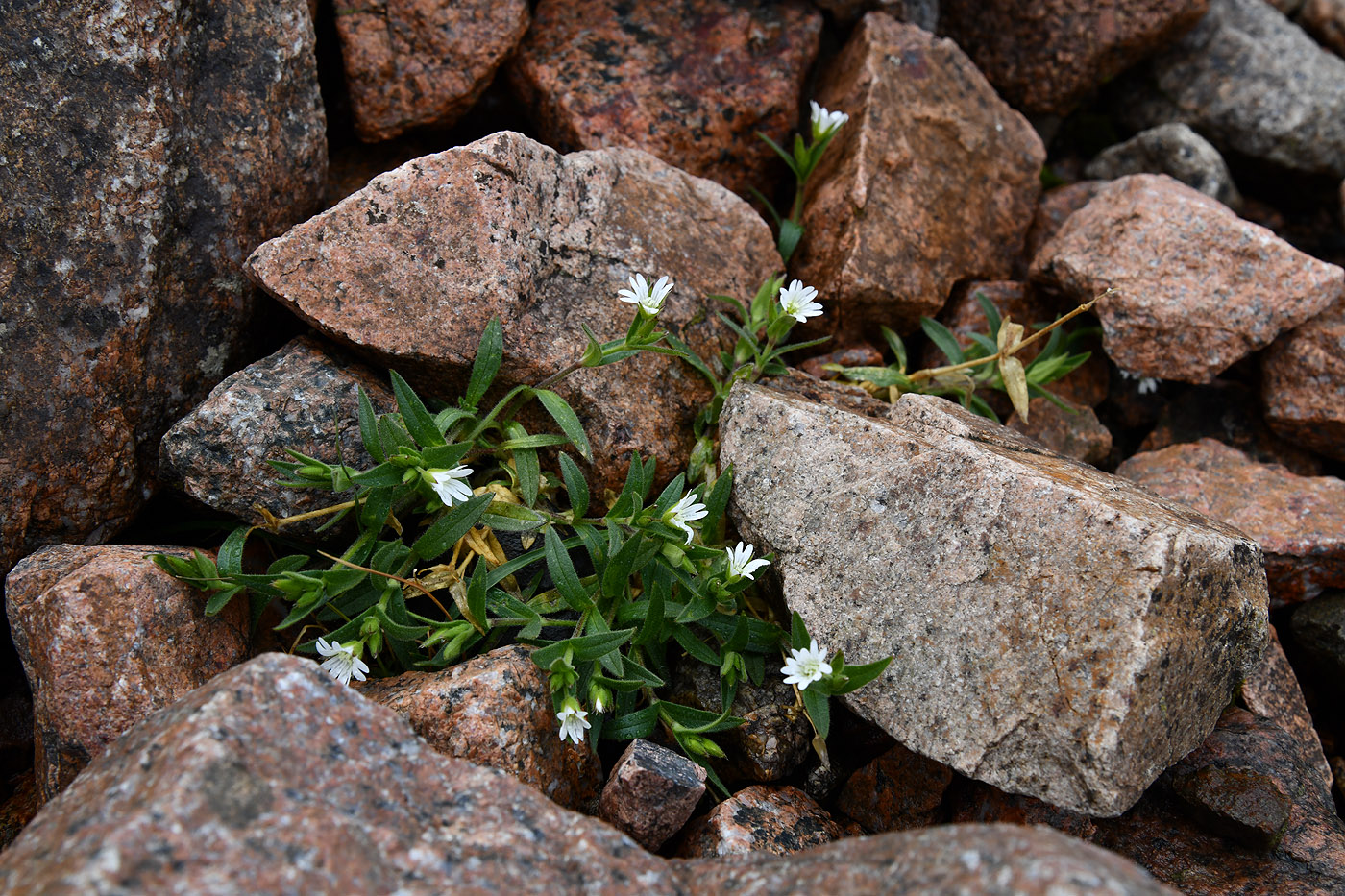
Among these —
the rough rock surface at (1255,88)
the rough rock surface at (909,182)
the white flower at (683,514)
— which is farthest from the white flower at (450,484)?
the rough rock surface at (1255,88)

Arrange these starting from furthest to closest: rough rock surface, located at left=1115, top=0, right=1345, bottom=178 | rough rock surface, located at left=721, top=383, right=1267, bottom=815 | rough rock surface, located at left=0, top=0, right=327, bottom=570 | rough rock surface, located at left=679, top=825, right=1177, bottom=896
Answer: rough rock surface, located at left=1115, top=0, right=1345, bottom=178 < rough rock surface, located at left=0, top=0, right=327, bottom=570 < rough rock surface, located at left=721, top=383, right=1267, bottom=815 < rough rock surface, located at left=679, top=825, right=1177, bottom=896

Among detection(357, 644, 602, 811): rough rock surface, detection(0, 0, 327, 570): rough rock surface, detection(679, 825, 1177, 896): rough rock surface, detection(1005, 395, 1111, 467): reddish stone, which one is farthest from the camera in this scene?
detection(1005, 395, 1111, 467): reddish stone

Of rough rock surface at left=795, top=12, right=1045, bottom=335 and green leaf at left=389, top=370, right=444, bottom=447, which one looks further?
rough rock surface at left=795, top=12, right=1045, bottom=335

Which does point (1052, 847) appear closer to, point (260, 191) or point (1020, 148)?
point (260, 191)

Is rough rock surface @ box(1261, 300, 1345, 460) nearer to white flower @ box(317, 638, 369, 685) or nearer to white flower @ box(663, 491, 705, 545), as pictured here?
white flower @ box(663, 491, 705, 545)

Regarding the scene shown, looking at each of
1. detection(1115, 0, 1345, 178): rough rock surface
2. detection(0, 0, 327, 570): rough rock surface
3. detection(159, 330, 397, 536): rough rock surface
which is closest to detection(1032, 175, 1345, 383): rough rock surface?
detection(1115, 0, 1345, 178): rough rock surface

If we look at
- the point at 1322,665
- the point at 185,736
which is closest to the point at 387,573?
the point at 185,736

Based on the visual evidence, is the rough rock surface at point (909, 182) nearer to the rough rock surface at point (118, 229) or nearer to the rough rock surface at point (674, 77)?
the rough rock surface at point (674, 77)
